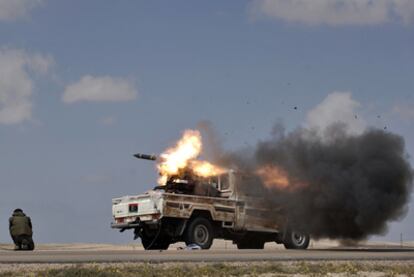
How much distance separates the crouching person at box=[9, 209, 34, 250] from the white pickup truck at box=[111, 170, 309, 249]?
8.92 ft

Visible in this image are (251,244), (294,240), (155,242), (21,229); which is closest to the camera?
(21,229)

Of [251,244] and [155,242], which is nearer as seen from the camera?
[155,242]

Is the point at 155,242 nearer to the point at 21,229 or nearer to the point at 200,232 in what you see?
the point at 200,232

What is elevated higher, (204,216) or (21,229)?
(204,216)

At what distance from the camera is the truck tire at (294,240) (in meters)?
27.3

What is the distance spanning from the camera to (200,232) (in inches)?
994

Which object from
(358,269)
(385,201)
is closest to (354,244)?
(385,201)

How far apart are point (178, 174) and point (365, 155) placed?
239 inches

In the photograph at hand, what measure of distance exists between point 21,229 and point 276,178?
841cm

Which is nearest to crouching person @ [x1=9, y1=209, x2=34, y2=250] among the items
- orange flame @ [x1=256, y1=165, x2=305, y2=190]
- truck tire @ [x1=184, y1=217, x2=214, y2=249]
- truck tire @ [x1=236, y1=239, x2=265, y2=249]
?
truck tire @ [x1=184, y1=217, x2=214, y2=249]

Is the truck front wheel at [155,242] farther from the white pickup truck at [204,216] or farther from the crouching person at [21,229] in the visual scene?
the crouching person at [21,229]

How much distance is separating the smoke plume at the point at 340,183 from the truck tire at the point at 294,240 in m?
0.29

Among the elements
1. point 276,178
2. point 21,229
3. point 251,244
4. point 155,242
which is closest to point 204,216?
point 155,242

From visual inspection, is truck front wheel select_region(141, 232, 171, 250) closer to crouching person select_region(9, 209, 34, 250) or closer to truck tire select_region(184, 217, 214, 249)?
truck tire select_region(184, 217, 214, 249)
